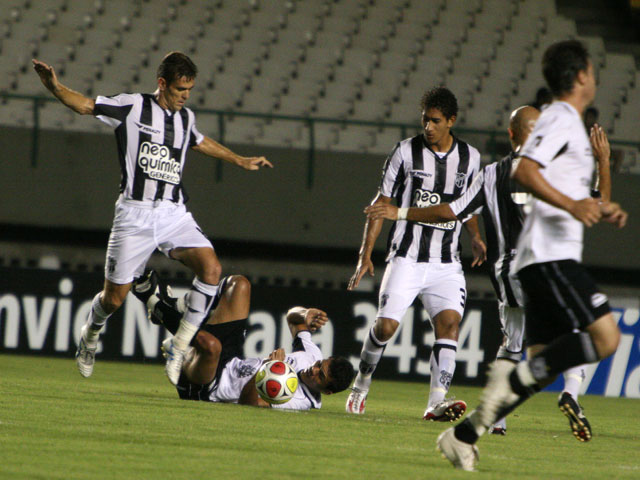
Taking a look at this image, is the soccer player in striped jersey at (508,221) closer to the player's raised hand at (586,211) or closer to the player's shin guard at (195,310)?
the player's raised hand at (586,211)

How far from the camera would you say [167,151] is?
7.38 m

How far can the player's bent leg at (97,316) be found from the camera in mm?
7473

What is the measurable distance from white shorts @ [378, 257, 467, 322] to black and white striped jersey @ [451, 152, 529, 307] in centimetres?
60

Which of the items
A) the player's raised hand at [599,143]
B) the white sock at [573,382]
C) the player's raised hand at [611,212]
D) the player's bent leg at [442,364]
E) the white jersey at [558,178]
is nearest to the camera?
the player's raised hand at [611,212]

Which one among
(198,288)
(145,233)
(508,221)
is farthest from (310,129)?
(508,221)

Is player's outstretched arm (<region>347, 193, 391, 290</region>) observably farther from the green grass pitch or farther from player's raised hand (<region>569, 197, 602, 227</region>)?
player's raised hand (<region>569, 197, 602, 227</region>)

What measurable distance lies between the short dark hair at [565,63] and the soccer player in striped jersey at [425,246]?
267cm

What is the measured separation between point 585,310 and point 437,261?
Answer: 121 inches

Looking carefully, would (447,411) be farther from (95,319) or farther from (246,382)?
(95,319)

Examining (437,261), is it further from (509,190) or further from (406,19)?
(406,19)

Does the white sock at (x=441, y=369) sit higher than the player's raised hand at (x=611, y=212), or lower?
lower

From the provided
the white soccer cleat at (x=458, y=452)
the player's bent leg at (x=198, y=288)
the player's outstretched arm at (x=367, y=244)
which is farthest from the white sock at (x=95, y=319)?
the white soccer cleat at (x=458, y=452)

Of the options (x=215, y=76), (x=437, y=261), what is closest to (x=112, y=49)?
(x=215, y=76)

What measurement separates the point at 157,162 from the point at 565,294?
377cm
